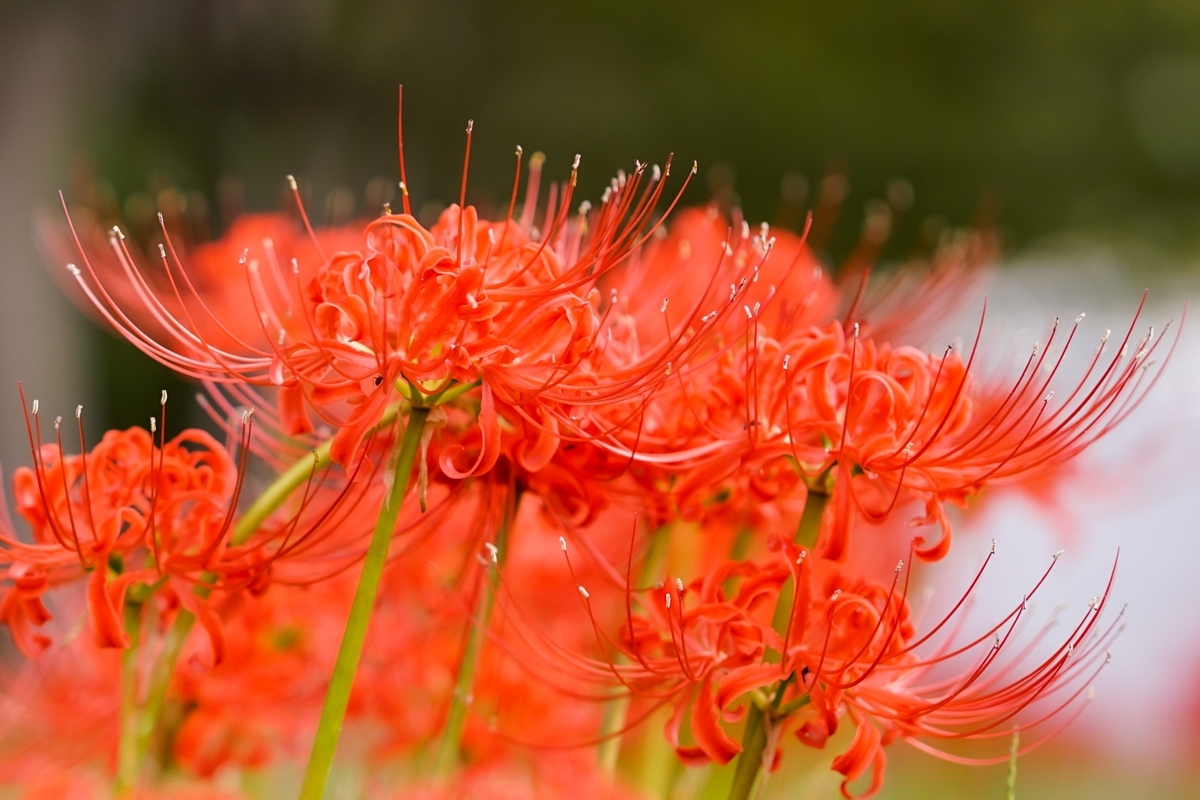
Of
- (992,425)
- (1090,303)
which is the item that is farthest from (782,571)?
(1090,303)

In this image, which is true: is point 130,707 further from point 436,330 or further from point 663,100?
point 663,100

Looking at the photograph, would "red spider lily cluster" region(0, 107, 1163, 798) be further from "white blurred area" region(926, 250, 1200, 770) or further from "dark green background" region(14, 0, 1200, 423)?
"dark green background" region(14, 0, 1200, 423)

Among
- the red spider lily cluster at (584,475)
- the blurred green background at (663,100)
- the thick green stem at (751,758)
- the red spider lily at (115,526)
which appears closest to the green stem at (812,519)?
the red spider lily cluster at (584,475)

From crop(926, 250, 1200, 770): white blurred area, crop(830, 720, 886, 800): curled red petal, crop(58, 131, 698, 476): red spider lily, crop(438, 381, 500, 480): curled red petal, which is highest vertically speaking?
crop(58, 131, 698, 476): red spider lily


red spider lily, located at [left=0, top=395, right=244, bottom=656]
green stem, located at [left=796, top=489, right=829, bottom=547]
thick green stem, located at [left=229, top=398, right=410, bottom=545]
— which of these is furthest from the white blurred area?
red spider lily, located at [left=0, top=395, right=244, bottom=656]

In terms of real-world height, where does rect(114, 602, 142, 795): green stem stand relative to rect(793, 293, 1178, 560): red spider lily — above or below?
below

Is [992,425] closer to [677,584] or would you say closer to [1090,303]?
[677,584]
